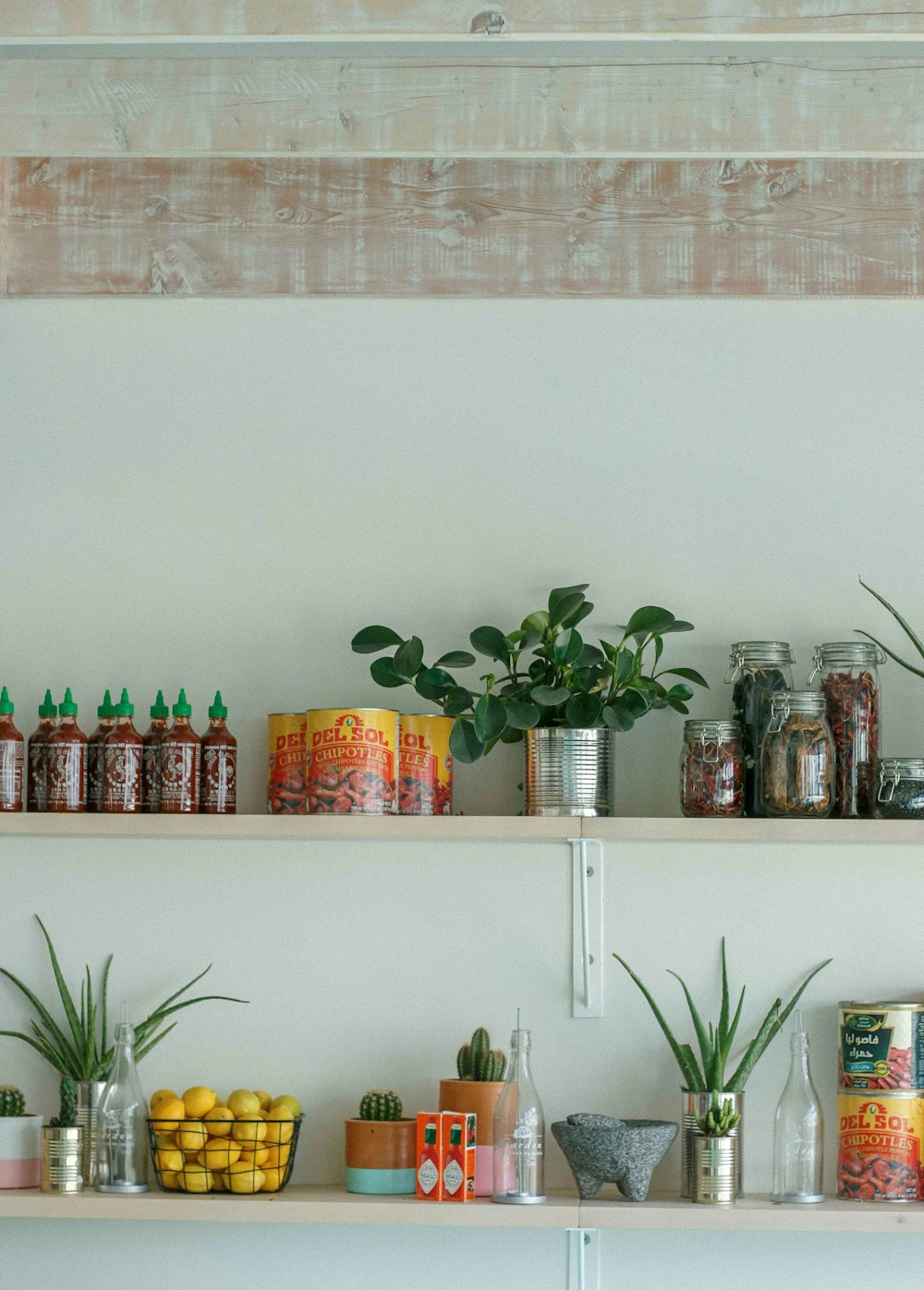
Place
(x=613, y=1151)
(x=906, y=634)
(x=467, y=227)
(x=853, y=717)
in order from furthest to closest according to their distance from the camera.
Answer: (x=467, y=227), (x=906, y=634), (x=853, y=717), (x=613, y=1151)

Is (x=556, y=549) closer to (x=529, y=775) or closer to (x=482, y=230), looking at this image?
(x=529, y=775)

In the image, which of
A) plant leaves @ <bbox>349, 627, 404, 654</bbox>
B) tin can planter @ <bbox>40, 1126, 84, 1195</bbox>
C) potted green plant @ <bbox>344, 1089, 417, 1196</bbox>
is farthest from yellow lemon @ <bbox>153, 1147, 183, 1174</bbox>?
plant leaves @ <bbox>349, 627, 404, 654</bbox>

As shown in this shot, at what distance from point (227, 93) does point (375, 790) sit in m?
0.89

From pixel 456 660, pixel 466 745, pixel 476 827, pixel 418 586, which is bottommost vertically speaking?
pixel 476 827

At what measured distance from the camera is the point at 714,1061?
186cm

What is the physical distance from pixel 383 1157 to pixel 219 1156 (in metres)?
0.21

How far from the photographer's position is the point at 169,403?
214cm

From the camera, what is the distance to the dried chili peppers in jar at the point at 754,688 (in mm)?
1901

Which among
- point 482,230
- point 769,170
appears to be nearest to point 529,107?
point 482,230

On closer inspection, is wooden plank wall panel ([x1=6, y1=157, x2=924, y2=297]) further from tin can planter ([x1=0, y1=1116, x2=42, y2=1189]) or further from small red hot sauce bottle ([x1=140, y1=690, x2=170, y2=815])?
tin can planter ([x1=0, y1=1116, x2=42, y2=1189])

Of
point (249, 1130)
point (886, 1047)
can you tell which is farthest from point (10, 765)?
point (886, 1047)

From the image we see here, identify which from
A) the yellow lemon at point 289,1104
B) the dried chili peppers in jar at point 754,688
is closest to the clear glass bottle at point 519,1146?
the yellow lemon at point 289,1104

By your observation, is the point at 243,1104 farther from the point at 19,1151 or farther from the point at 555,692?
the point at 555,692

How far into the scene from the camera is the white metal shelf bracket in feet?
6.45
